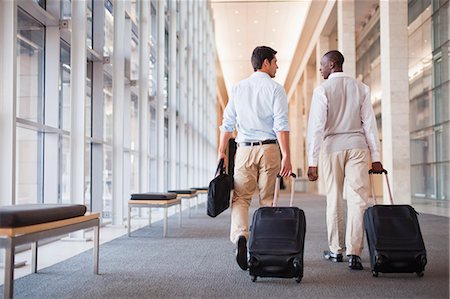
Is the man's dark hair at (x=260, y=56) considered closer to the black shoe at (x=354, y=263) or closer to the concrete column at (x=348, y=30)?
the black shoe at (x=354, y=263)

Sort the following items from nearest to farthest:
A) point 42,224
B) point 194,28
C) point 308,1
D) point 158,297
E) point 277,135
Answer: point 42,224 < point 158,297 < point 277,135 < point 194,28 < point 308,1

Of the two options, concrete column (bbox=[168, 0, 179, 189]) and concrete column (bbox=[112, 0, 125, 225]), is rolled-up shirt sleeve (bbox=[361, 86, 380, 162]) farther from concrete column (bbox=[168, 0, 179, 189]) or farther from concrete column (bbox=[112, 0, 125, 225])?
concrete column (bbox=[168, 0, 179, 189])

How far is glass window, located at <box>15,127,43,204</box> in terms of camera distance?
554 centimetres

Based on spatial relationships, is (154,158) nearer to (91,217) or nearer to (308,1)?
(91,217)

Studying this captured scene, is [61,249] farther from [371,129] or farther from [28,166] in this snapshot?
[371,129]

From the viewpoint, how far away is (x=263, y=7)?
844 inches

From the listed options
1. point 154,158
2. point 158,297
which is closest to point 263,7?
point 154,158

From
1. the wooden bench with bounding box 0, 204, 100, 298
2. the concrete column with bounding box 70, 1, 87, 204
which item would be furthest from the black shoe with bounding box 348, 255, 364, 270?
the concrete column with bounding box 70, 1, 87, 204

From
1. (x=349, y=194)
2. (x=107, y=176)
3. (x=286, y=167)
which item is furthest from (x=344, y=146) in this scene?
(x=107, y=176)

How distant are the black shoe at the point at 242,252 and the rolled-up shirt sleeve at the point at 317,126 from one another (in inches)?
34.7

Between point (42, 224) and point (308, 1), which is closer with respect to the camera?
point (42, 224)

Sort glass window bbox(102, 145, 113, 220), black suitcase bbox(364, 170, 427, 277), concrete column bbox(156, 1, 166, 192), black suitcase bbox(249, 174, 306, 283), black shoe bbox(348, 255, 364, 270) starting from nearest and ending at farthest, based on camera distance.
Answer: black suitcase bbox(249, 174, 306, 283) < black suitcase bbox(364, 170, 427, 277) < black shoe bbox(348, 255, 364, 270) < glass window bbox(102, 145, 113, 220) < concrete column bbox(156, 1, 166, 192)

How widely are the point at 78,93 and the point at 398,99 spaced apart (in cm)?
896

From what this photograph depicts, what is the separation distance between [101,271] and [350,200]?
2.00 metres
